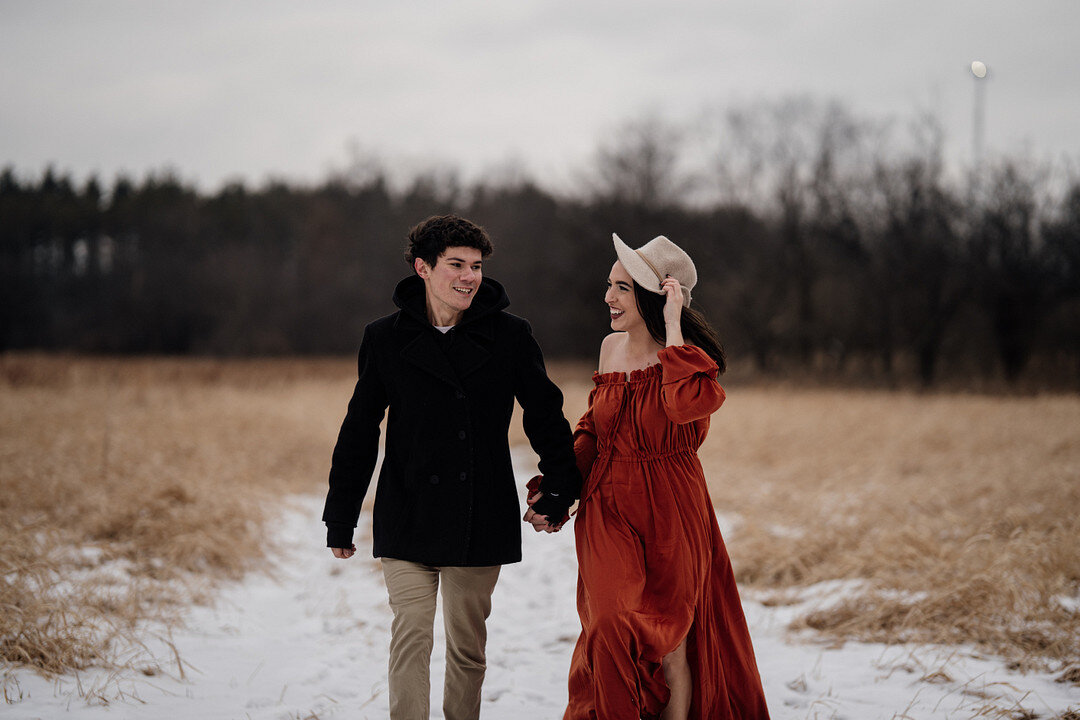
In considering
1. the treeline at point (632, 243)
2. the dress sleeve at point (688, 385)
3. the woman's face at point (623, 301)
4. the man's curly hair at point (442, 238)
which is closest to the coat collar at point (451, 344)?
the man's curly hair at point (442, 238)

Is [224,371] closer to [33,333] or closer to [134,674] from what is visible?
[33,333]

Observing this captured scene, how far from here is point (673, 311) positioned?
303 cm

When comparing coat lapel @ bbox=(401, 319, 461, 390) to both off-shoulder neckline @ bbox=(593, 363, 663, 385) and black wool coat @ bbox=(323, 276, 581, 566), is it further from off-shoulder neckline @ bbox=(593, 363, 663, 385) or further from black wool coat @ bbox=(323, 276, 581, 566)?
off-shoulder neckline @ bbox=(593, 363, 663, 385)

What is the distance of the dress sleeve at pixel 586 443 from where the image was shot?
10.6 ft

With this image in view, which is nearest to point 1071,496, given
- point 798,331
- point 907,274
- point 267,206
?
point 907,274

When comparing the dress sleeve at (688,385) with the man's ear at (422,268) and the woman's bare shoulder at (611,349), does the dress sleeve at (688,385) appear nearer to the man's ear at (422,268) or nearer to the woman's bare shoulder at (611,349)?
the woman's bare shoulder at (611,349)

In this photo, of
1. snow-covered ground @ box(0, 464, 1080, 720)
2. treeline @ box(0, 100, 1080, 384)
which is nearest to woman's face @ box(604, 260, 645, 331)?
snow-covered ground @ box(0, 464, 1080, 720)

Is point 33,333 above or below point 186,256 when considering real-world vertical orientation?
below

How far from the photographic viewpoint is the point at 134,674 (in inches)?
148

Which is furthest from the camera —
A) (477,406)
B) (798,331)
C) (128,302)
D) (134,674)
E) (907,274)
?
(128,302)

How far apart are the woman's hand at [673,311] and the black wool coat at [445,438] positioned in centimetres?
49

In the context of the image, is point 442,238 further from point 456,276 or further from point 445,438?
point 445,438

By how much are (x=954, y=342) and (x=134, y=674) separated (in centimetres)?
2405

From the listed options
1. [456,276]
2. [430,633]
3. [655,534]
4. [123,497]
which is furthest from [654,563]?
[123,497]
